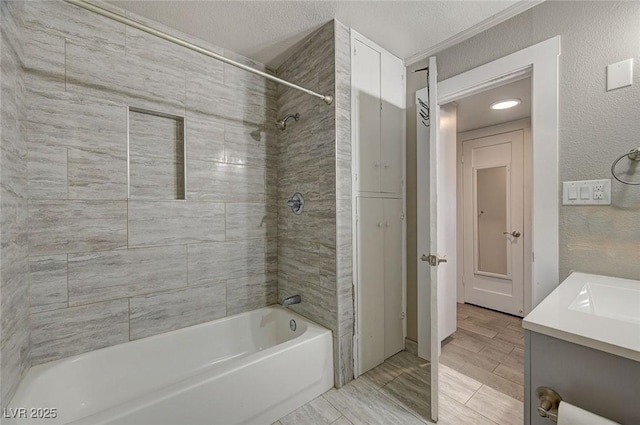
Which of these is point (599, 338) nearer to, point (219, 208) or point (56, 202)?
point (219, 208)

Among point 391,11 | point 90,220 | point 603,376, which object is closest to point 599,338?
point 603,376

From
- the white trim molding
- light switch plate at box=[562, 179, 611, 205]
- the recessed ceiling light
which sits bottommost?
light switch plate at box=[562, 179, 611, 205]

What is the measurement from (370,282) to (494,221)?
7.13ft

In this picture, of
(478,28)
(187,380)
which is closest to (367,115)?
(478,28)

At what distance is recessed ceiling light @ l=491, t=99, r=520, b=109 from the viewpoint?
253 cm

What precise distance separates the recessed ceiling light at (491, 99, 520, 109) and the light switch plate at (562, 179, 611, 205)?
150cm

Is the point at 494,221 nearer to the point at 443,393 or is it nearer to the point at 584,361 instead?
the point at 443,393

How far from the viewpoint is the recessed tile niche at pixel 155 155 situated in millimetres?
1716

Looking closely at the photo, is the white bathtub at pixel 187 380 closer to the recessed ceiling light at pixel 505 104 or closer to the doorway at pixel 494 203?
the doorway at pixel 494 203

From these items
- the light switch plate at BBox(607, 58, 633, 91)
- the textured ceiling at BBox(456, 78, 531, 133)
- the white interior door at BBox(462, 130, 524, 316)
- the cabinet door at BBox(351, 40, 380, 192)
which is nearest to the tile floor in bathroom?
the white interior door at BBox(462, 130, 524, 316)

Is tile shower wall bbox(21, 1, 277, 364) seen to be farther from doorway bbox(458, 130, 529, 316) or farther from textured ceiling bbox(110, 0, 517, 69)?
doorway bbox(458, 130, 529, 316)

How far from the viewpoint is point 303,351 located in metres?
1.64

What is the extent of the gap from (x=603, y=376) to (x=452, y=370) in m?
1.51

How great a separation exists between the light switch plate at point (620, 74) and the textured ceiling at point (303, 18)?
69cm
